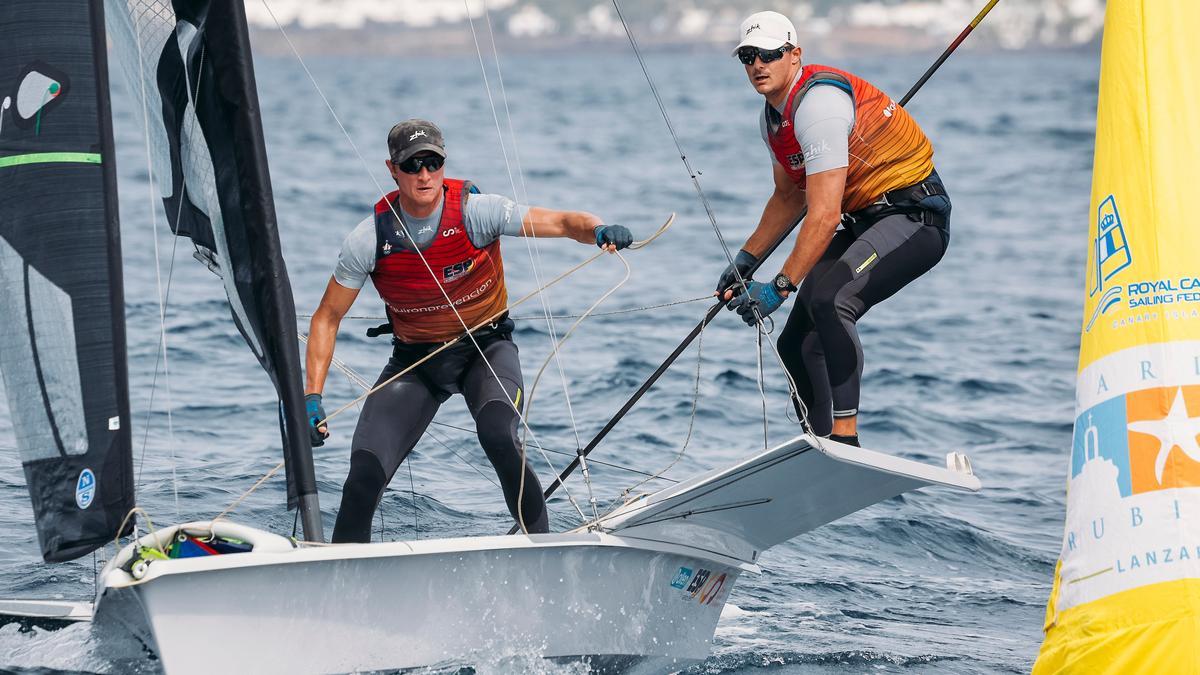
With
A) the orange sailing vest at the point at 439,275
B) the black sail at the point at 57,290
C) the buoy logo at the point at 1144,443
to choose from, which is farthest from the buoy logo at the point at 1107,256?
the black sail at the point at 57,290

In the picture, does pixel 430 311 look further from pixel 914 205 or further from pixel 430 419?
pixel 914 205

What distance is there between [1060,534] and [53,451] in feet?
13.3

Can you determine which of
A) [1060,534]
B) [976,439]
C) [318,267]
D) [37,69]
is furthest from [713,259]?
[37,69]

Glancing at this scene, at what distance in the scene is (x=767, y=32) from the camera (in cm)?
416

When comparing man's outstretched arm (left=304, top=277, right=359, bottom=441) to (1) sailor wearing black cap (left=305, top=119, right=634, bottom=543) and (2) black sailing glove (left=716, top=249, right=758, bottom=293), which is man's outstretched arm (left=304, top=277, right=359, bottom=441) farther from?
(2) black sailing glove (left=716, top=249, right=758, bottom=293)

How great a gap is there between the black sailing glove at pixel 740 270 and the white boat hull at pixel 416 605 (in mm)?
808

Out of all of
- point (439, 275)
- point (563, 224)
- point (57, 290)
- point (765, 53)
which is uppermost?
point (765, 53)

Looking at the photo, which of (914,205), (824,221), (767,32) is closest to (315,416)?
(824,221)

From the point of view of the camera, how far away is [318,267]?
11867 millimetres

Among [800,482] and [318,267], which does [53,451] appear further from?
[318,267]

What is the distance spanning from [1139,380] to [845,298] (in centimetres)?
86

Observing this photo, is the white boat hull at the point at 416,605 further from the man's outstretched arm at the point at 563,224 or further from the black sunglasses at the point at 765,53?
the black sunglasses at the point at 765,53

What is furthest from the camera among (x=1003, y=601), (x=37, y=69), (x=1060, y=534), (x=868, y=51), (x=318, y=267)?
(x=868, y=51)

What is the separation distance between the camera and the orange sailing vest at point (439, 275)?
4.36 m
